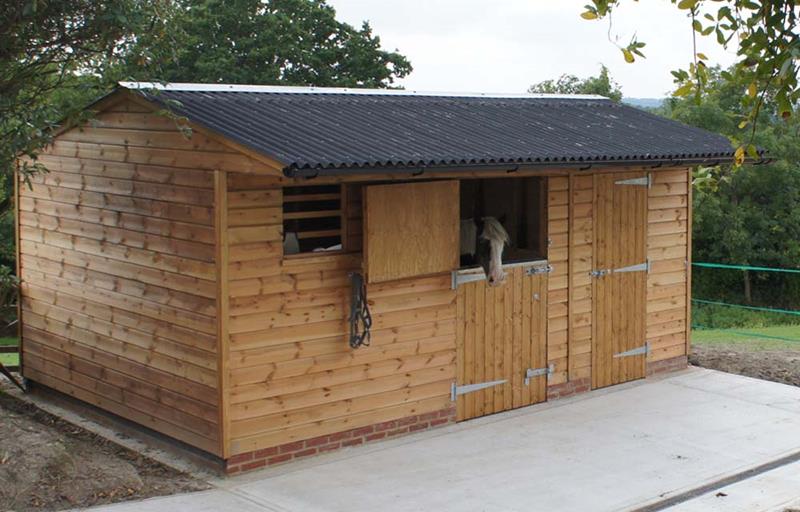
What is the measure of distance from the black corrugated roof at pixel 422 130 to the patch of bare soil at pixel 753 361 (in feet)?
7.41

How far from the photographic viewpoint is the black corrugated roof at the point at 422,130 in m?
7.54

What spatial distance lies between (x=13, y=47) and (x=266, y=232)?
92.5 inches

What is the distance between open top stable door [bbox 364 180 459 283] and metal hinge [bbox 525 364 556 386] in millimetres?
1347

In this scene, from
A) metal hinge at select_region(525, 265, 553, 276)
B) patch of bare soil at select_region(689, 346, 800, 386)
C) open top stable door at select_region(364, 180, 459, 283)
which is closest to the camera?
open top stable door at select_region(364, 180, 459, 283)

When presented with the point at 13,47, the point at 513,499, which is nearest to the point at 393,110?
the point at 13,47

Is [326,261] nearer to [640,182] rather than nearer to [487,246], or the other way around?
[487,246]

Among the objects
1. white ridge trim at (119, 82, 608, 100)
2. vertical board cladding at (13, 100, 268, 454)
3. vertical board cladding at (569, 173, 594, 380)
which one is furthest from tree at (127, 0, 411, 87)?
vertical board cladding at (569, 173, 594, 380)

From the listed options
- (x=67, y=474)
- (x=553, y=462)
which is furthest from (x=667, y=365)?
(x=67, y=474)

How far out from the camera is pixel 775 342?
13.0 meters

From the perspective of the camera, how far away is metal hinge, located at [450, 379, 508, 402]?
8969 mm

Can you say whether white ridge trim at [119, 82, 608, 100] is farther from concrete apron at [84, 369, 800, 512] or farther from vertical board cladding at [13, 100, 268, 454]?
concrete apron at [84, 369, 800, 512]

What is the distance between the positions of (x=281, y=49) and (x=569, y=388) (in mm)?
19591

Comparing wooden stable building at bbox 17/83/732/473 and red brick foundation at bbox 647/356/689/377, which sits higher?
wooden stable building at bbox 17/83/732/473

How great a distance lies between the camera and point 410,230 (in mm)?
8398
